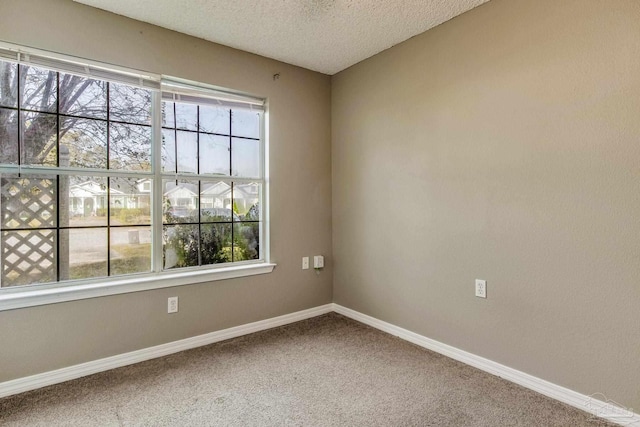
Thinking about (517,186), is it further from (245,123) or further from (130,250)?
A: (130,250)

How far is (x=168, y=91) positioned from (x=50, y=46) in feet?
2.36

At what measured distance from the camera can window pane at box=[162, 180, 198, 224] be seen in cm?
259

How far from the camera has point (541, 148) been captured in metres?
1.95

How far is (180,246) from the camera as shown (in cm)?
266

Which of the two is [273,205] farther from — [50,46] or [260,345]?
[50,46]

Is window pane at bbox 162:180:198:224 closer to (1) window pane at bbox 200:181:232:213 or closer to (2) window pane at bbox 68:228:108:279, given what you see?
(1) window pane at bbox 200:181:232:213

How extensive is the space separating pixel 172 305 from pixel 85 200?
0.97 metres

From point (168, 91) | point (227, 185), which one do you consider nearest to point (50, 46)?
point (168, 91)

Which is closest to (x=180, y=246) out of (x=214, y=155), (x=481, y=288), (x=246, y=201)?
(x=246, y=201)

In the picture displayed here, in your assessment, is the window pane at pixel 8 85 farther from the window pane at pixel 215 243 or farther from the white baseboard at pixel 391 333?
the white baseboard at pixel 391 333

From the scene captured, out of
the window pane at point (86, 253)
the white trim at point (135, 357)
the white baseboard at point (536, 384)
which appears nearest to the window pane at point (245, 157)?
the window pane at point (86, 253)

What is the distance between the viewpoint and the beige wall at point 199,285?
205cm

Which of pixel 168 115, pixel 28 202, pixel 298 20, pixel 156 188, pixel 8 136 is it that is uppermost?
pixel 298 20

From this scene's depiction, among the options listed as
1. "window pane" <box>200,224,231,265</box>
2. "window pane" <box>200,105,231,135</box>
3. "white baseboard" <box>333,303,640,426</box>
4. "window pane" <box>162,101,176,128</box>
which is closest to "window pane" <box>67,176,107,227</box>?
"window pane" <box>162,101,176,128</box>
